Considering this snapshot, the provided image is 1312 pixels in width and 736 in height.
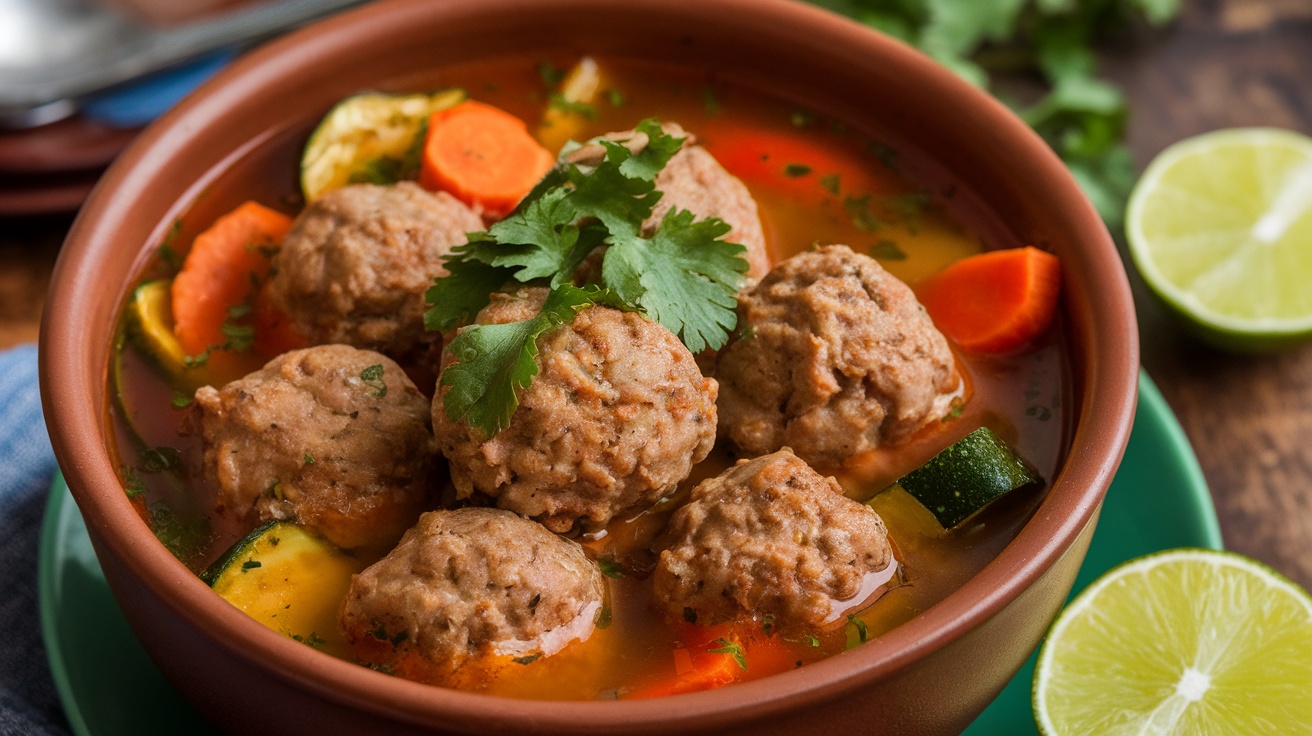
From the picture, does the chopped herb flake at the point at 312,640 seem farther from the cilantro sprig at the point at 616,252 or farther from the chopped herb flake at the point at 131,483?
the cilantro sprig at the point at 616,252

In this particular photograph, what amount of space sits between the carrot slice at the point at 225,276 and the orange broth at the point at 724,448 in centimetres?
8

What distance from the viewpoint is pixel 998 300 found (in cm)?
304

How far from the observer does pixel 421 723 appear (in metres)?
2.14

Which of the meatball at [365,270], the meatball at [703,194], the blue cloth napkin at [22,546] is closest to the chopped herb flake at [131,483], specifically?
the meatball at [365,270]

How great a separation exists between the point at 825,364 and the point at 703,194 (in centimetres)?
57

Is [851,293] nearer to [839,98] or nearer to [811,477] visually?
[811,477]

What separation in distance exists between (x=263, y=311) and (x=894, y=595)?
1.58 meters

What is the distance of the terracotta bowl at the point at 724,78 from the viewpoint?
7.13ft

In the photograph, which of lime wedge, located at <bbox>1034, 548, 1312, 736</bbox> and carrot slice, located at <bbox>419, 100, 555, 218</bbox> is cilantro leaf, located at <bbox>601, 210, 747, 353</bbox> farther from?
lime wedge, located at <bbox>1034, 548, 1312, 736</bbox>

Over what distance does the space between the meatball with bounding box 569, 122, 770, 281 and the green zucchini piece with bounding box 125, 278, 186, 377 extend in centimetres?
101

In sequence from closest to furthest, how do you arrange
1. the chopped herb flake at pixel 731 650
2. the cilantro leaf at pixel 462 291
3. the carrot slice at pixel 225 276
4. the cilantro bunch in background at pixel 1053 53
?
1. the chopped herb flake at pixel 731 650
2. the cilantro leaf at pixel 462 291
3. the carrot slice at pixel 225 276
4. the cilantro bunch in background at pixel 1053 53

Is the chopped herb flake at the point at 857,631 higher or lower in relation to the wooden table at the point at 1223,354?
higher

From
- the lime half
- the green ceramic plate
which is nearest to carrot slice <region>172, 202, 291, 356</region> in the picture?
the green ceramic plate

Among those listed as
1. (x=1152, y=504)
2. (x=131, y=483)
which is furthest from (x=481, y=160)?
(x=1152, y=504)
